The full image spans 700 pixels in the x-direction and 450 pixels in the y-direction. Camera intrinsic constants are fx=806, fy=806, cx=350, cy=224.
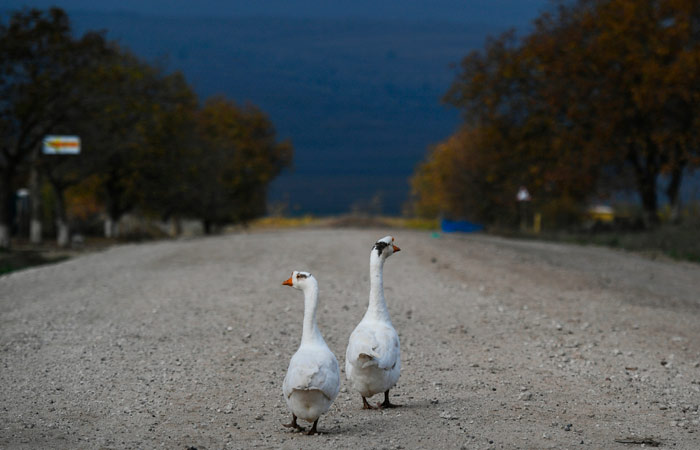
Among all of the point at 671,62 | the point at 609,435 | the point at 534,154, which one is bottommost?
the point at 609,435

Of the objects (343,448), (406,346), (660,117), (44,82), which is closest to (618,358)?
(406,346)

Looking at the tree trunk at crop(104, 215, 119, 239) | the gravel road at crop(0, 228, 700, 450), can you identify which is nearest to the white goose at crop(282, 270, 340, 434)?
the gravel road at crop(0, 228, 700, 450)

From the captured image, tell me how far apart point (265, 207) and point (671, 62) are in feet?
108

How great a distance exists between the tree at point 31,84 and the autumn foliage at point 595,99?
16.8 m

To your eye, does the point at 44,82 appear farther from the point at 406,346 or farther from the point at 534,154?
the point at 406,346

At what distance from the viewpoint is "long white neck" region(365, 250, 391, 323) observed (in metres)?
7.04

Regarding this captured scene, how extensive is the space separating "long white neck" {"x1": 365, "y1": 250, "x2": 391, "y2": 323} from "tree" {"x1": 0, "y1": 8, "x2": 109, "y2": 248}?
25.5 m

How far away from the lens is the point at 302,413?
6078mm

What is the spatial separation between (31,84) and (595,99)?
72.1 feet

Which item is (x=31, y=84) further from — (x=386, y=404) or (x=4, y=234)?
(x=386, y=404)

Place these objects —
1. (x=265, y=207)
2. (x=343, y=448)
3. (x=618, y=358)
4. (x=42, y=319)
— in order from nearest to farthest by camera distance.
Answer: (x=343, y=448)
(x=618, y=358)
(x=42, y=319)
(x=265, y=207)

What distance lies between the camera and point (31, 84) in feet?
99.9

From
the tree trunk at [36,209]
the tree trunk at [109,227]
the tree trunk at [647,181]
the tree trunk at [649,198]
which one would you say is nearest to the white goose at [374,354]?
the tree trunk at [647,181]

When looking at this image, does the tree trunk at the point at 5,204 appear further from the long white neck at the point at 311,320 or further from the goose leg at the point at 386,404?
the long white neck at the point at 311,320
